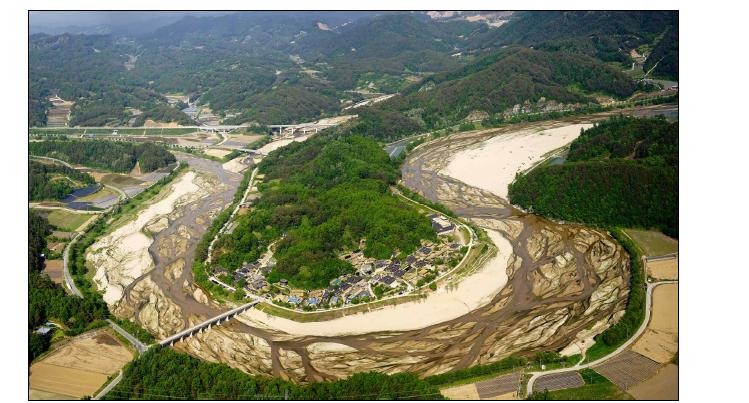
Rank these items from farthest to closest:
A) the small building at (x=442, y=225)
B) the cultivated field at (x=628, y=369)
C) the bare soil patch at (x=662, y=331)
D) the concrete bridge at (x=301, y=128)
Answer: the concrete bridge at (x=301, y=128)
the small building at (x=442, y=225)
the bare soil patch at (x=662, y=331)
the cultivated field at (x=628, y=369)

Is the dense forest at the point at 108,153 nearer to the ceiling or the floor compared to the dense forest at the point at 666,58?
nearer to the floor

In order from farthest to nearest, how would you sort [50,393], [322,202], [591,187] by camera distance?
[322,202] → [591,187] → [50,393]

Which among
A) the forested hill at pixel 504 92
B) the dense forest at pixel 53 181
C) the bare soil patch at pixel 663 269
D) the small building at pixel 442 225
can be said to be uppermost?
the forested hill at pixel 504 92

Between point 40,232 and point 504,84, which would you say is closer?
point 40,232

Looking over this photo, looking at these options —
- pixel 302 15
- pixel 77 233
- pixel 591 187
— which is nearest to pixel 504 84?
pixel 591 187

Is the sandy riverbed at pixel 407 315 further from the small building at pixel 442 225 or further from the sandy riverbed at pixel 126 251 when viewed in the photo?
the sandy riverbed at pixel 126 251

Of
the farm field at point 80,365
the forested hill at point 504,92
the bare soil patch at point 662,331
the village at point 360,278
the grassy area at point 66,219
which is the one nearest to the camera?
the farm field at point 80,365

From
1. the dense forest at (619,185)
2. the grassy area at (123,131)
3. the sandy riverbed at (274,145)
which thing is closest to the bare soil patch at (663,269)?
the dense forest at (619,185)

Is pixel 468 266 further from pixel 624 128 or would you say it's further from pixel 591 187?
pixel 624 128
